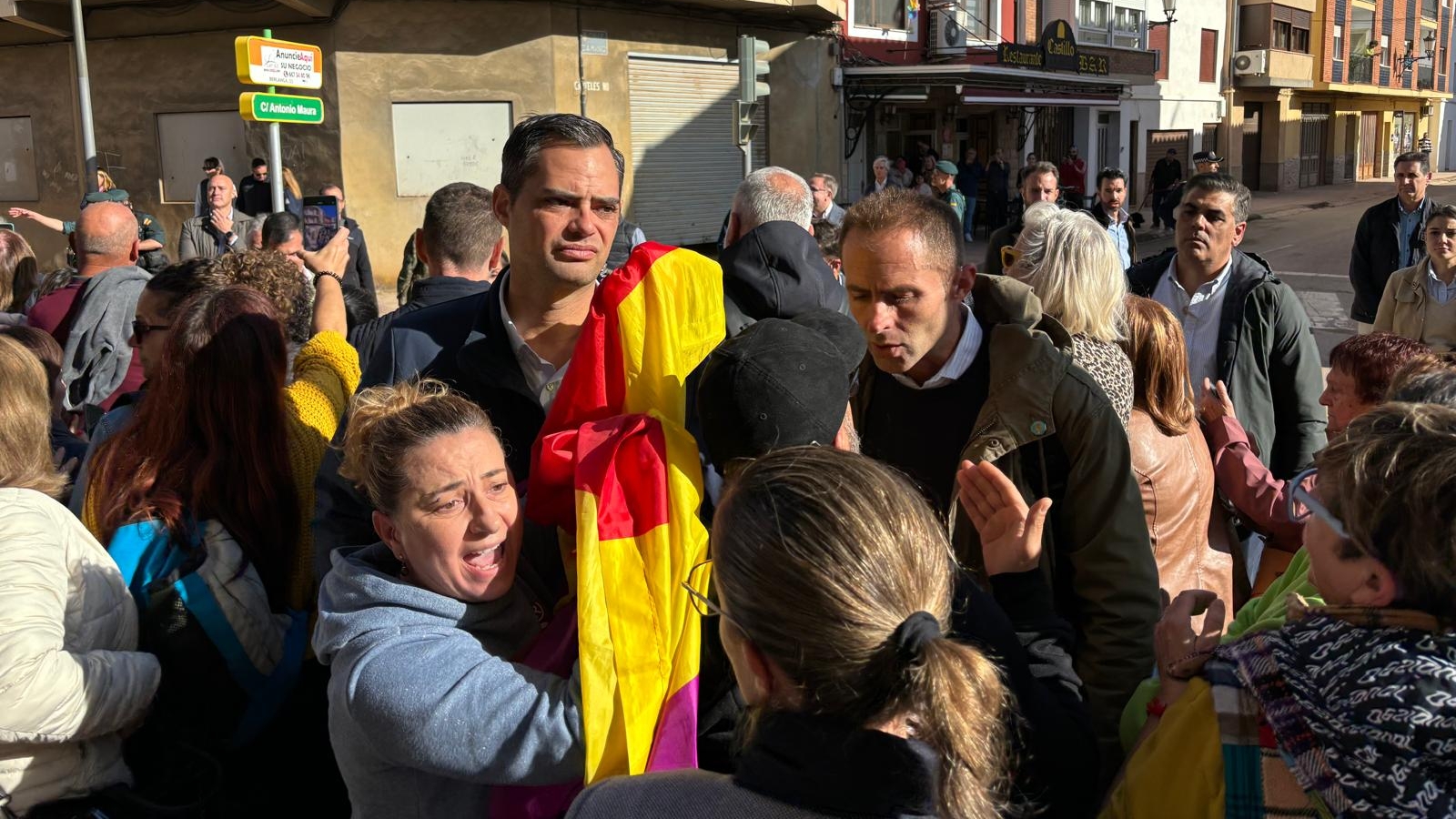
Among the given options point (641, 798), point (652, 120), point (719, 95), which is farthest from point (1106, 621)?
point (719, 95)

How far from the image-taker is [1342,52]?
1796 inches

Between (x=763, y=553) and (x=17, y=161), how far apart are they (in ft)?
66.5

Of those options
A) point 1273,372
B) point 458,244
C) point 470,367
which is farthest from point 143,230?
point 1273,372

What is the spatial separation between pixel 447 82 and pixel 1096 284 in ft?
47.1

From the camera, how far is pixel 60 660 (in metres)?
2.27

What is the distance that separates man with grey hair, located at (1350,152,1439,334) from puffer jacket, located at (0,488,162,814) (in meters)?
7.71

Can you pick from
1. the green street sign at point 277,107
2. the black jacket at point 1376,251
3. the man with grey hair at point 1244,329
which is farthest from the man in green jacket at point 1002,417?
the black jacket at point 1376,251

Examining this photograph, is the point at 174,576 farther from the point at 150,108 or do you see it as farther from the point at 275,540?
the point at 150,108

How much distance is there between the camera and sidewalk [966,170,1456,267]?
2509 centimetres

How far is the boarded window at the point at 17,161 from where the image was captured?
17.7 meters

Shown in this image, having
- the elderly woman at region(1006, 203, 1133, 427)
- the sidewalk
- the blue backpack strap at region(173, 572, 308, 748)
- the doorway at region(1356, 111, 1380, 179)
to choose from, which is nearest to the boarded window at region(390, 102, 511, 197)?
the sidewalk

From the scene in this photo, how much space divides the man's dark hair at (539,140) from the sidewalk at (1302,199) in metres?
21.0

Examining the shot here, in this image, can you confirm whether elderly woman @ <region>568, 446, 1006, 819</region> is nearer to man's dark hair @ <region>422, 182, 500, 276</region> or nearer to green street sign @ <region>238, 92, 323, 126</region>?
man's dark hair @ <region>422, 182, 500, 276</region>

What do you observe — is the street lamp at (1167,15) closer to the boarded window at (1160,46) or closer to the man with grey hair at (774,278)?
the boarded window at (1160,46)
